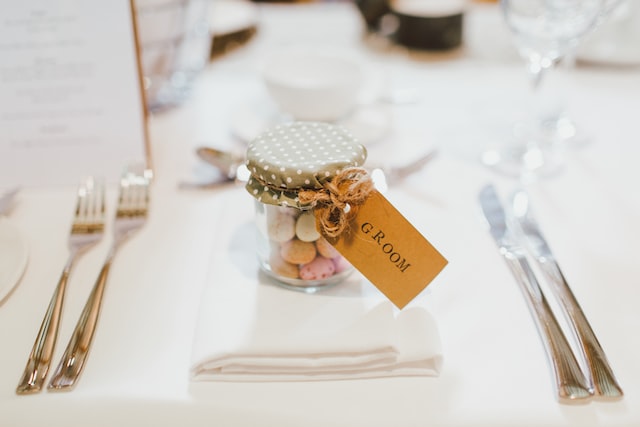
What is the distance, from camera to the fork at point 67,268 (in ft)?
1.58

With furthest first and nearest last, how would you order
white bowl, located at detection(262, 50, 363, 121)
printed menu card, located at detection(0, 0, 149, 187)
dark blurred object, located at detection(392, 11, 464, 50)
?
dark blurred object, located at detection(392, 11, 464, 50) → white bowl, located at detection(262, 50, 363, 121) → printed menu card, located at detection(0, 0, 149, 187)

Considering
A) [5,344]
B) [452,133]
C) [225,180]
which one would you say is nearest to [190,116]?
[225,180]

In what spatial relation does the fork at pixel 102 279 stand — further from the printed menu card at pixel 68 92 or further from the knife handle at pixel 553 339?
the knife handle at pixel 553 339

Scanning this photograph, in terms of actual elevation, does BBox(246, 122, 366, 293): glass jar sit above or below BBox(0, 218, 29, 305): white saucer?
above

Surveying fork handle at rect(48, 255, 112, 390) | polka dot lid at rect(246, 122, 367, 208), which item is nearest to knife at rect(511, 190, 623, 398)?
polka dot lid at rect(246, 122, 367, 208)

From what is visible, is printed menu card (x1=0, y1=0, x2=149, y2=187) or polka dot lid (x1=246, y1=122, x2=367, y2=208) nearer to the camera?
polka dot lid (x1=246, y1=122, x2=367, y2=208)

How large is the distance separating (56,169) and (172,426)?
0.41 metres

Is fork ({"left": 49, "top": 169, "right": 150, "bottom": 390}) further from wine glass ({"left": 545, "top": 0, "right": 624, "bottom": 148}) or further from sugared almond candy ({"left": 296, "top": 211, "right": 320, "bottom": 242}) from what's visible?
wine glass ({"left": 545, "top": 0, "right": 624, "bottom": 148})

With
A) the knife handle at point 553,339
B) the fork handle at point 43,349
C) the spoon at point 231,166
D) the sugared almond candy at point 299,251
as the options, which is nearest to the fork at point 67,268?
the fork handle at point 43,349

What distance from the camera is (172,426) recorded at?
47cm

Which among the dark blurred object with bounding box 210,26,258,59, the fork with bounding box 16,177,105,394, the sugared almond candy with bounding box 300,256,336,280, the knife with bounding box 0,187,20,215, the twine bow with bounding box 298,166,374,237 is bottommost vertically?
the dark blurred object with bounding box 210,26,258,59

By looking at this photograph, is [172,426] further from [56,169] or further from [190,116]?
[190,116]

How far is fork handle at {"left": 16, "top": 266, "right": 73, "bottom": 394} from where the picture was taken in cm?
47

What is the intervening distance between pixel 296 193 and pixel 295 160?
0.03 m
